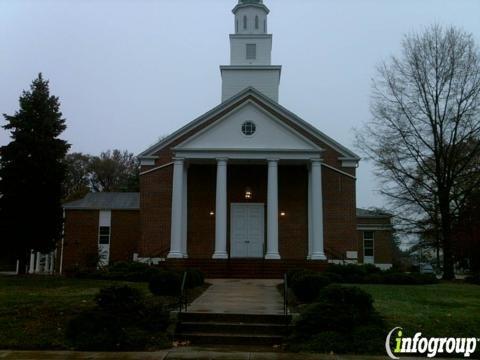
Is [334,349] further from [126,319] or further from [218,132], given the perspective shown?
[218,132]

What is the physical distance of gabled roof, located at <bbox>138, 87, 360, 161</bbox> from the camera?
28.8 m

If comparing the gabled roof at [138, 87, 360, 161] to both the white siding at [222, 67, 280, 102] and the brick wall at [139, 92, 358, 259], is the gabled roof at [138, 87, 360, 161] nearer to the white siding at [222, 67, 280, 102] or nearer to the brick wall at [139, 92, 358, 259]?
the brick wall at [139, 92, 358, 259]

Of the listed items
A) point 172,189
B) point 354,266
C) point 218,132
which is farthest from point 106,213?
point 354,266

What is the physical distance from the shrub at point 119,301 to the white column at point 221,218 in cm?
1484

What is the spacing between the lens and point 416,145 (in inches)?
1166

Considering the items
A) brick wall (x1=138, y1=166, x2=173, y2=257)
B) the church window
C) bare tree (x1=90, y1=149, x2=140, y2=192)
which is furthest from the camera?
bare tree (x1=90, y1=149, x2=140, y2=192)

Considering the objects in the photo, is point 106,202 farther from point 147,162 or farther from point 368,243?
point 368,243

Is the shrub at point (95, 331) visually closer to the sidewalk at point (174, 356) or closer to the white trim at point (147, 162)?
the sidewalk at point (174, 356)

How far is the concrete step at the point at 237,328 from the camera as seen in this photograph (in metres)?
11.8

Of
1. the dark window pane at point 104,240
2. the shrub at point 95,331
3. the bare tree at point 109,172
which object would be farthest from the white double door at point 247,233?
A: the bare tree at point 109,172

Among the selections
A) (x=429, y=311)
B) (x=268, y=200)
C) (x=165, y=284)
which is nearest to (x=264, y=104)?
(x=268, y=200)

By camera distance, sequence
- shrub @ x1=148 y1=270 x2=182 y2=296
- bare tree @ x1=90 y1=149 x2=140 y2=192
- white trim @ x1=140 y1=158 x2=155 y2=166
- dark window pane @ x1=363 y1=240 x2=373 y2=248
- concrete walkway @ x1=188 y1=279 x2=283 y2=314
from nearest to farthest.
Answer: concrete walkway @ x1=188 y1=279 x2=283 y2=314, shrub @ x1=148 y1=270 x2=182 y2=296, white trim @ x1=140 y1=158 x2=155 y2=166, dark window pane @ x1=363 y1=240 x2=373 y2=248, bare tree @ x1=90 y1=149 x2=140 y2=192

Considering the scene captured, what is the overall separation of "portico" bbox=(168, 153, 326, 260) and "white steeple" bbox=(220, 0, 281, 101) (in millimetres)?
8533

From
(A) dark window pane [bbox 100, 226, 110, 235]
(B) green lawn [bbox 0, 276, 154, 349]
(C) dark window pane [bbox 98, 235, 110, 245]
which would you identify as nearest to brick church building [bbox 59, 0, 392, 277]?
(C) dark window pane [bbox 98, 235, 110, 245]
